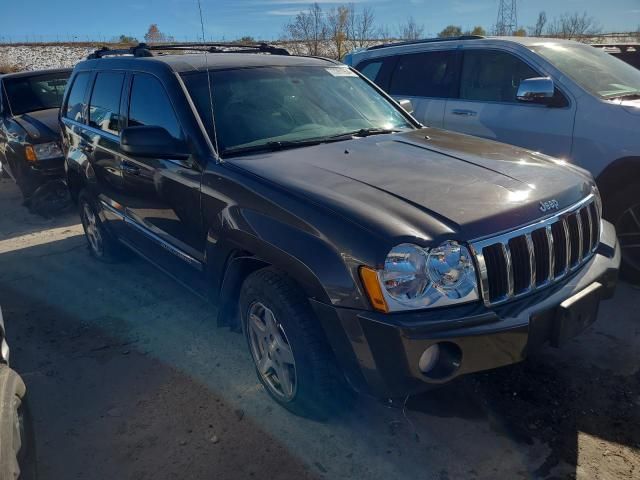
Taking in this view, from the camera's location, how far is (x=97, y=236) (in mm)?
5031

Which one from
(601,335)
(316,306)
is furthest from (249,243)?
(601,335)

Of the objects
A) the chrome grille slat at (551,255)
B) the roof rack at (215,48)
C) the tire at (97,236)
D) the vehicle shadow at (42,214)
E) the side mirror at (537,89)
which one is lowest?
the vehicle shadow at (42,214)

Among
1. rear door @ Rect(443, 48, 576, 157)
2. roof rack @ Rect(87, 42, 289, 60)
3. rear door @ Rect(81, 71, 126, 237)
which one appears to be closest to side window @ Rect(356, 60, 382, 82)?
rear door @ Rect(443, 48, 576, 157)

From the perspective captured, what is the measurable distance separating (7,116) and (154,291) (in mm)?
4783

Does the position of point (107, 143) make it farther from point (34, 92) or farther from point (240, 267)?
→ point (34, 92)

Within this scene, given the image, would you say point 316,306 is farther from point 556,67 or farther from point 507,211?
point 556,67

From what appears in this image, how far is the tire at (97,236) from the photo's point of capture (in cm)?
484

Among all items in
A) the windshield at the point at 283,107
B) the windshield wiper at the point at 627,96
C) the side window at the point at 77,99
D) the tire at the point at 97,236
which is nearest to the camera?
the windshield at the point at 283,107

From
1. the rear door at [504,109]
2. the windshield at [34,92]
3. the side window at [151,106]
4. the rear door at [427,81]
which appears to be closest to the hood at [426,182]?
the side window at [151,106]

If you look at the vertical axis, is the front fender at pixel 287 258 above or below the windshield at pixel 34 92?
below

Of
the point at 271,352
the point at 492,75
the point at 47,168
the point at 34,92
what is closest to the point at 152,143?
the point at 271,352

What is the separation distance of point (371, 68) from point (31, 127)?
4524 millimetres

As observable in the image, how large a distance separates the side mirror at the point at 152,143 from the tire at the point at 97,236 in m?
2.02

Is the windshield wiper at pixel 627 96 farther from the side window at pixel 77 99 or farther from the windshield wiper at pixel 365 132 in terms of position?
the side window at pixel 77 99
